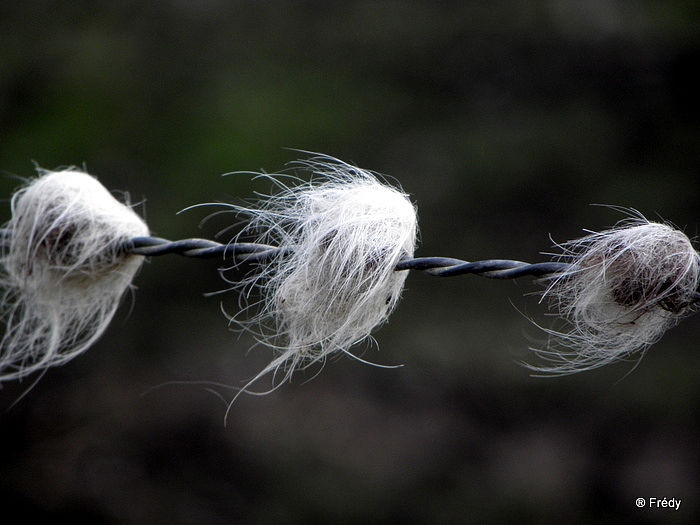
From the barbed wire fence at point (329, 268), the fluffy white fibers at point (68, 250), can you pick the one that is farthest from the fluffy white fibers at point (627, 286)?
the fluffy white fibers at point (68, 250)

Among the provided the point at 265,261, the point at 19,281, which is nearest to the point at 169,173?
the point at 19,281

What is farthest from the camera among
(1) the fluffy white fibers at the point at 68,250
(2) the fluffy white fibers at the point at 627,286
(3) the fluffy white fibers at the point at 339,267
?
(1) the fluffy white fibers at the point at 68,250

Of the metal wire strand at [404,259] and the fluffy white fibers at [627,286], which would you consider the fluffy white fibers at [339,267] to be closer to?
the metal wire strand at [404,259]

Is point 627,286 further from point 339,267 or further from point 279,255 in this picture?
point 279,255

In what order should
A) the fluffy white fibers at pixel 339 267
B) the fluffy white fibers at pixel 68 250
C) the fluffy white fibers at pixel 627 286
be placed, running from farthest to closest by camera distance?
1. the fluffy white fibers at pixel 68 250
2. the fluffy white fibers at pixel 339 267
3. the fluffy white fibers at pixel 627 286

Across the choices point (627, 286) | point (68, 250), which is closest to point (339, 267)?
point (627, 286)

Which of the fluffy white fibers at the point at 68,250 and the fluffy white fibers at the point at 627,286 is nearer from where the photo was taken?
the fluffy white fibers at the point at 627,286

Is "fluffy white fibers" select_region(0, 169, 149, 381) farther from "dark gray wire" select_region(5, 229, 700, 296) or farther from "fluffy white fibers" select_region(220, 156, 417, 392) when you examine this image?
"fluffy white fibers" select_region(220, 156, 417, 392)
